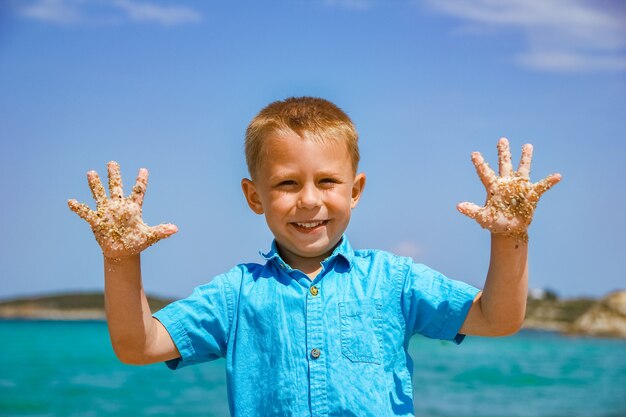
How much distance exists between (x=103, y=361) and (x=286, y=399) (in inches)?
1026

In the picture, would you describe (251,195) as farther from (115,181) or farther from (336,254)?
(115,181)

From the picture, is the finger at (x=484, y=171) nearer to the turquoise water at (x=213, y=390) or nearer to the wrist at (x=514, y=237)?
the wrist at (x=514, y=237)

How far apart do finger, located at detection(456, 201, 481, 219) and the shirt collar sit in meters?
0.49

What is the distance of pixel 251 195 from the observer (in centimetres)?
325

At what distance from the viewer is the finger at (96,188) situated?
2725mm

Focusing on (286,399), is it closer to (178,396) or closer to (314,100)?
(314,100)

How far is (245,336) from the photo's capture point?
2982 mm

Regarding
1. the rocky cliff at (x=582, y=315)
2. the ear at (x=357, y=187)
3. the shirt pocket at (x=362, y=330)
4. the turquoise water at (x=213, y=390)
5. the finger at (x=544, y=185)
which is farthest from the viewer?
the rocky cliff at (x=582, y=315)

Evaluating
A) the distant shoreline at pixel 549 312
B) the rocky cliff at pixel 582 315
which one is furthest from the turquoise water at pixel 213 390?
the rocky cliff at pixel 582 315

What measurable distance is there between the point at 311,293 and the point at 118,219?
0.70 m

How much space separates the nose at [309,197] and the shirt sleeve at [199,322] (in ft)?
1.33

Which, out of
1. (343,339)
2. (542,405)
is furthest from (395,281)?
(542,405)

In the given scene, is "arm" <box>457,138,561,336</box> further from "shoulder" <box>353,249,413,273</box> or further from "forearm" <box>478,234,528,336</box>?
"shoulder" <box>353,249,413,273</box>

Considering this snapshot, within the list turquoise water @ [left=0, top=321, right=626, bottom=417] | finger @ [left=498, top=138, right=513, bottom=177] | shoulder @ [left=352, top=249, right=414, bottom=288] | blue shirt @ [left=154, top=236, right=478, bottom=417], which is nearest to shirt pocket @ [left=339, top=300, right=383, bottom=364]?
blue shirt @ [left=154, top=236, right=478, bottom=417]
